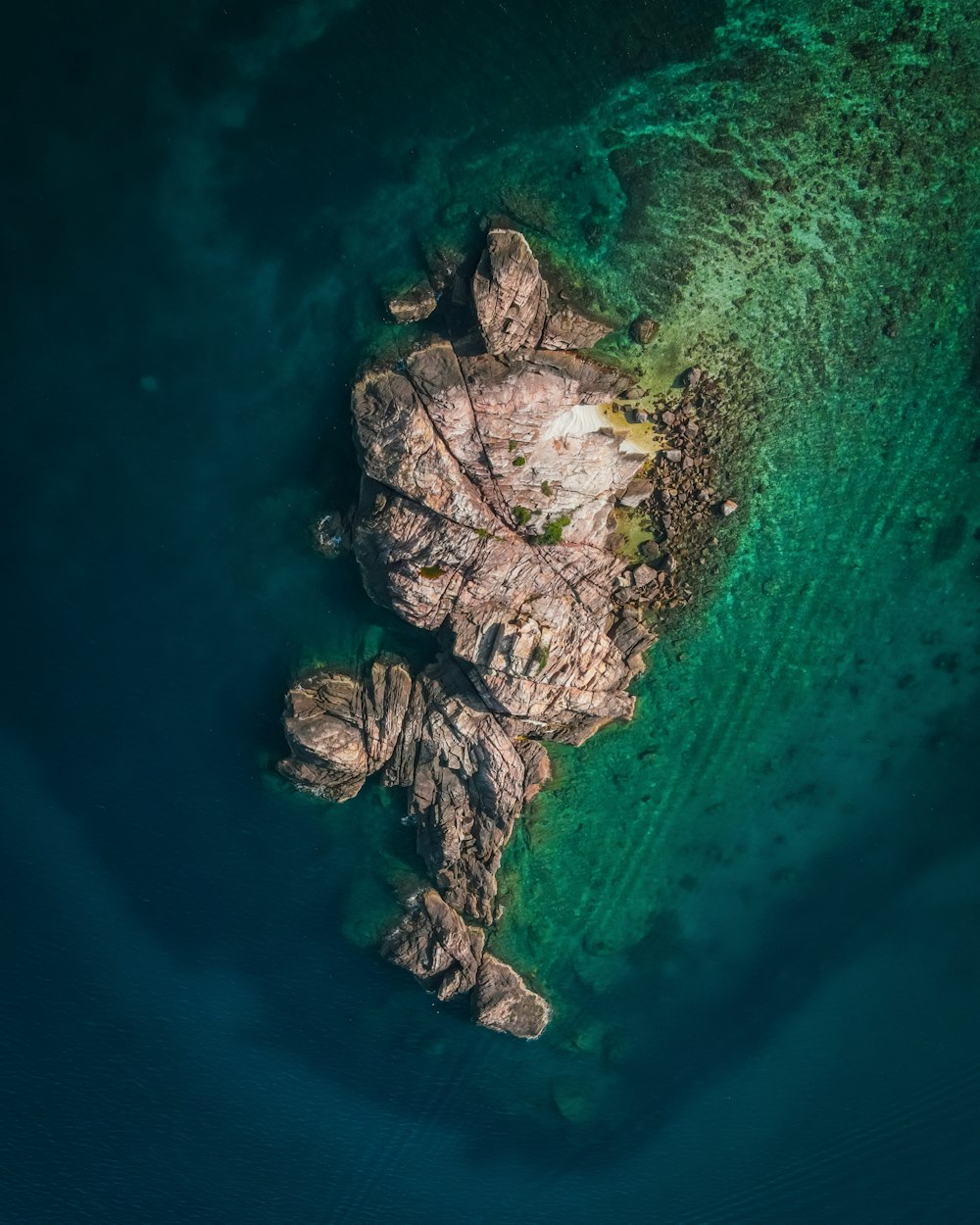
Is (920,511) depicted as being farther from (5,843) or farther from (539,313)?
(5,843)

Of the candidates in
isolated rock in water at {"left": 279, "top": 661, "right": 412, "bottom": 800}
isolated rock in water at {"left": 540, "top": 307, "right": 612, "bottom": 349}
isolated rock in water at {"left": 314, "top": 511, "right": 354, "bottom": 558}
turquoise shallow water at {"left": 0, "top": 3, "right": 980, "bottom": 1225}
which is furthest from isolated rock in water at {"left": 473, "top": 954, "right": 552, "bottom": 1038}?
isolated rock in water at {"left": 540, "top": 307, "right": 612, "bottom": 349}

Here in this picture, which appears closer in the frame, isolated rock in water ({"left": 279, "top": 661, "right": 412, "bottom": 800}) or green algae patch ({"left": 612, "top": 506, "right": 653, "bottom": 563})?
green algae patch ({"left": 612, "top": 506, "right": 653, "bottom": 563})

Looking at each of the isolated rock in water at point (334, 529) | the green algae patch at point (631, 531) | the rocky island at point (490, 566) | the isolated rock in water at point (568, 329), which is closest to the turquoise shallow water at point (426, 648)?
the isolated rock in water at point (334, 529)

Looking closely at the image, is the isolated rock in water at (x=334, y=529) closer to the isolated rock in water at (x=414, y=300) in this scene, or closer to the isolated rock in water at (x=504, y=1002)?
the isolated rock in water at (x=414, y=300)

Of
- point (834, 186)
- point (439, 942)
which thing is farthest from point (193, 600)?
point (834, 186)

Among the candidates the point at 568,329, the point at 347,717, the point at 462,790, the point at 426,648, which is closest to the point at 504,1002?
the point at 462,790

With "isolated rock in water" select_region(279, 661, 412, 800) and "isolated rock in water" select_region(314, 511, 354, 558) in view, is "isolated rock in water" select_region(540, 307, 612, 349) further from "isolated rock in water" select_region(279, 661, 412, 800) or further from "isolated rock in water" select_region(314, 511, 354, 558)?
"isolated rock in water" select_region(279, 661, 412, 800)
